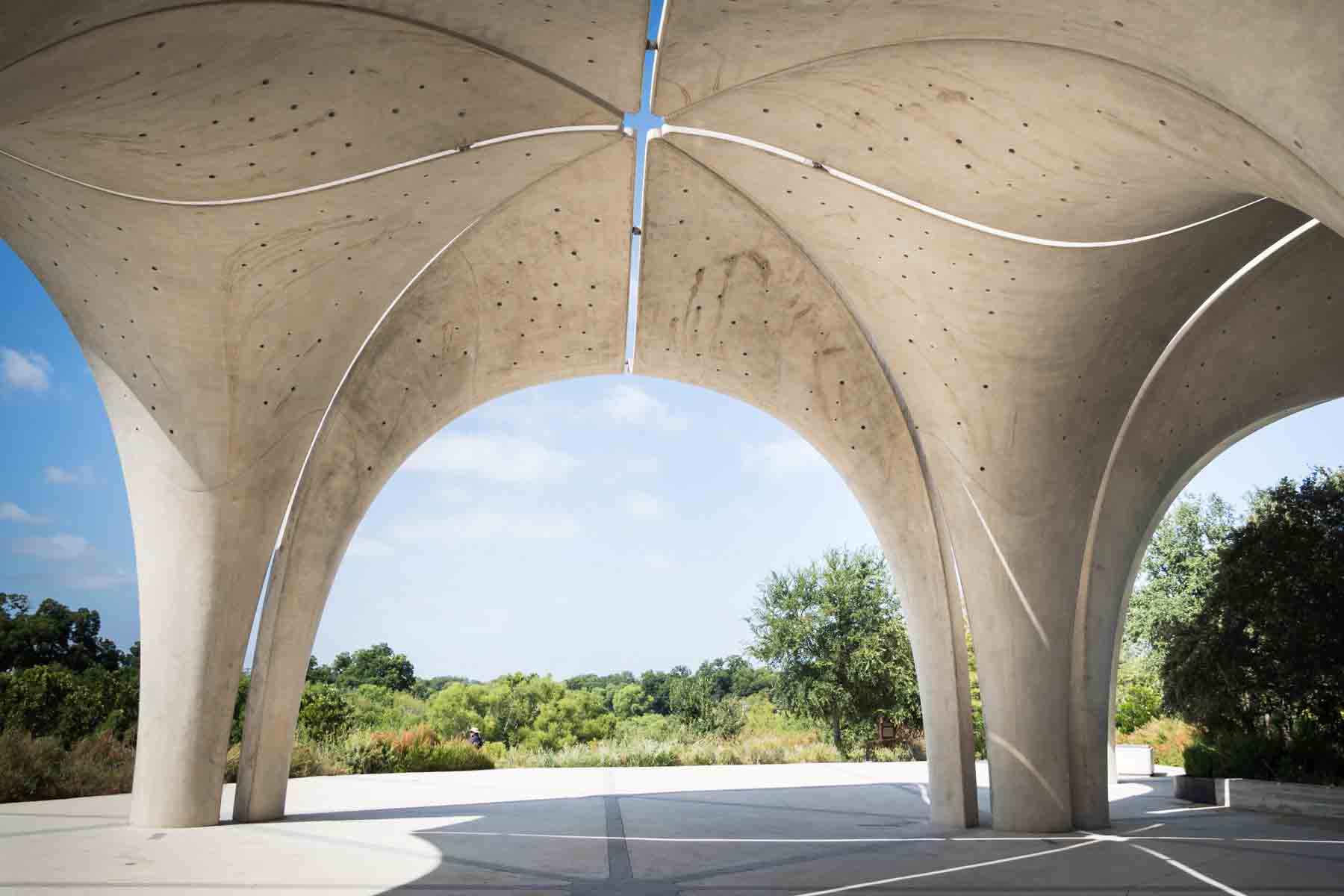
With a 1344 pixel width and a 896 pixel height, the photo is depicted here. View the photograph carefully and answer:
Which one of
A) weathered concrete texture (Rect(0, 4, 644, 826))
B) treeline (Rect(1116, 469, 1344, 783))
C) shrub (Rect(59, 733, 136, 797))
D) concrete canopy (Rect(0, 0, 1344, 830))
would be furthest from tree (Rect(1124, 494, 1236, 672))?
shrub (Rect(59, 733, 136, 797))

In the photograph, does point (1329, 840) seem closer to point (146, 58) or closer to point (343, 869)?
point (343, 869)

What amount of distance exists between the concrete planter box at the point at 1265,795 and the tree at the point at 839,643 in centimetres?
1299

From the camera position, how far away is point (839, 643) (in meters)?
26.8

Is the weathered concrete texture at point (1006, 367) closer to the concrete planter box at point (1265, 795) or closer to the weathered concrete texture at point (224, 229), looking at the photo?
the weathered concrete texture at point (224, 229)

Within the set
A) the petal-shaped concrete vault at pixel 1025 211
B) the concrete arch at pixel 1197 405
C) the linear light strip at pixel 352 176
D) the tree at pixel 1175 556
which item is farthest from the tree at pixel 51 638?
the tree at pixel 1175 556

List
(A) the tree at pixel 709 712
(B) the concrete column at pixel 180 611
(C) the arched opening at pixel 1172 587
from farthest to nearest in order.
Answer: (A) the tree at pixel 709 712, (C) the arched opening at pixel 1172 587, (B) the concrete column at pixel 180 611

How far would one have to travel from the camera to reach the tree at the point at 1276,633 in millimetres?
12172

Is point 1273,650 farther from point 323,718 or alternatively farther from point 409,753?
point 323,718

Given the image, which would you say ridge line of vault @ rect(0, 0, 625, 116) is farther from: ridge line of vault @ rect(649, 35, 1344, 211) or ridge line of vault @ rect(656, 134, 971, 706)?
ridge line of vault @ rect(656, 134, 971, 706)

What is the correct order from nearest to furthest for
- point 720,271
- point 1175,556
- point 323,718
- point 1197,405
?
point 720,271, point 1197,405, point 323,718, point 1175,556

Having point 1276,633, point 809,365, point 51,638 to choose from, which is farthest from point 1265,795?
point 51,638

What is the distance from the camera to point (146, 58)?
19.2ft

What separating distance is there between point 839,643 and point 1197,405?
17.2 meters

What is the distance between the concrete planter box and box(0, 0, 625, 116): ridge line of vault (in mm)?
11589
